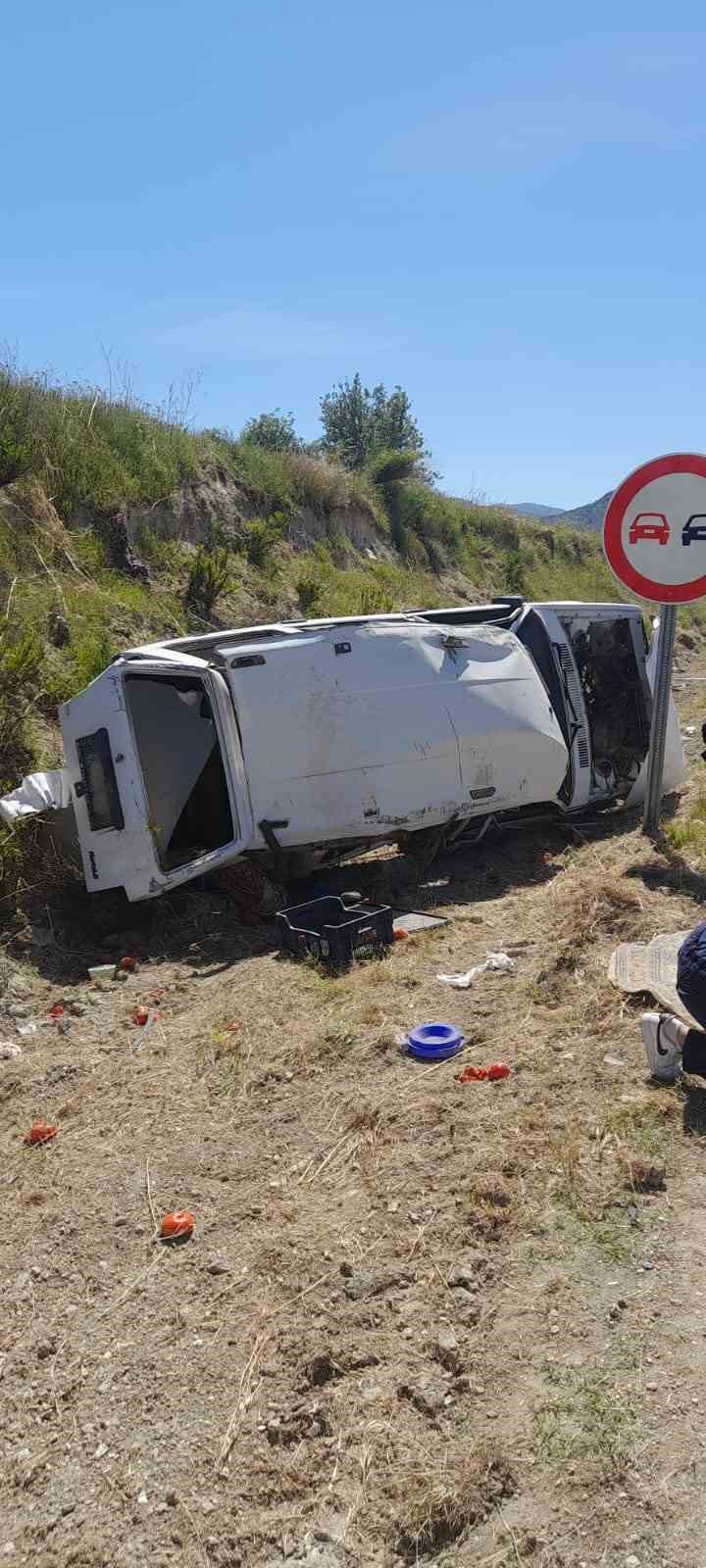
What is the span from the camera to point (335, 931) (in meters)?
5.32

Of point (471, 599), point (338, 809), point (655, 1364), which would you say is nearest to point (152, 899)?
point (338, 809)

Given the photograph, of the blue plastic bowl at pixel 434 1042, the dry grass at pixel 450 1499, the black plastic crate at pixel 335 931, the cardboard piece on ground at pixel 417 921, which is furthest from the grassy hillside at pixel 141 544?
the dry grass at pixel 450 1499

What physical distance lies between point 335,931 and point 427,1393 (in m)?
3.01

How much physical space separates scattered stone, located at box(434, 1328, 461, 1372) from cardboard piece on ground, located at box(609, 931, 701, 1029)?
5.17ft

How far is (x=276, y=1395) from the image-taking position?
247 centimetres

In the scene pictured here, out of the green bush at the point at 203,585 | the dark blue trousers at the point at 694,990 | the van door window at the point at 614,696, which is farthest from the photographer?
the green bush at the point at 203,585

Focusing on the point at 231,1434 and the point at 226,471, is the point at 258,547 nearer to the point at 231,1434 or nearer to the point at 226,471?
the point at 226,471

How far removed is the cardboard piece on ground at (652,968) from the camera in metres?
3.99

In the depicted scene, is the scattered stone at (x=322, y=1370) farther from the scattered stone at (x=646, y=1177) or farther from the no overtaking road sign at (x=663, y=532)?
the no overtaking road sign at (x=663, y=532)

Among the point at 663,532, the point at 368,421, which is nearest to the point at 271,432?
the point at 368,421

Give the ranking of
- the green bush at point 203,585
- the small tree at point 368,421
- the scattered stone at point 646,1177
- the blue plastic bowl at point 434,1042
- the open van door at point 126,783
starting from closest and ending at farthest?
the scattered stone at point 646,1177
the blue plastic bowl at point 434,1042
the open van door at point 126,783
the green bush at point 203,585
the small tree at point 368,421

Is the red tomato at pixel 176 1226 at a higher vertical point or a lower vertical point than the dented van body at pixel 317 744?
lower

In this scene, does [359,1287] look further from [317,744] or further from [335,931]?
[317,744]

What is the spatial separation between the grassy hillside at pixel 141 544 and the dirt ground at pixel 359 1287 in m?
2.46
